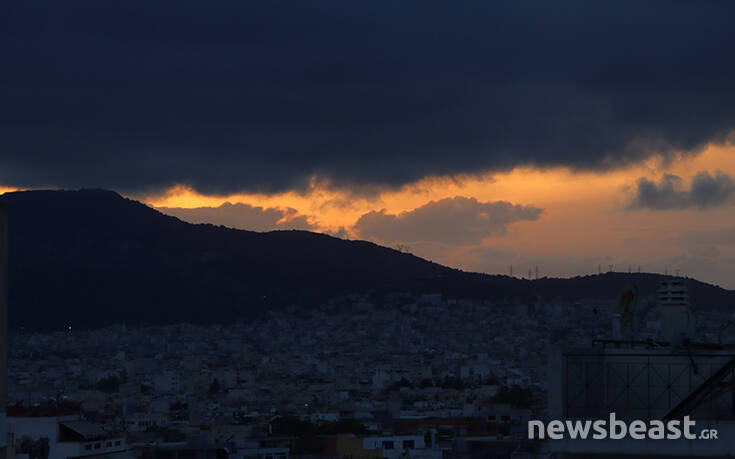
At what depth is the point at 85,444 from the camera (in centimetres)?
5759

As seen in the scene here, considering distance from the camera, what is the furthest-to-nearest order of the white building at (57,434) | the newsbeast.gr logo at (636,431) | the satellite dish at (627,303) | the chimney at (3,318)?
the white building at (57,434)
the satellite dish at (627,303)
the newsbeast.gr logo at (636,431)
the chimney at (3,318)

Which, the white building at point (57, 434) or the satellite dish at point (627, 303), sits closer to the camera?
the satellite dish at point (627, 303)

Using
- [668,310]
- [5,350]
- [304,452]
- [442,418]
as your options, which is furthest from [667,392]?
[442,418]

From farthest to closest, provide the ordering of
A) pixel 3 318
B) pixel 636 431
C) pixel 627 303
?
pixel 627 303 < pixel 636 431 < pixel 3 318

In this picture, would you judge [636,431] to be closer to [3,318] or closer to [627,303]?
[3,318]

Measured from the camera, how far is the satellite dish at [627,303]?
2297 cm

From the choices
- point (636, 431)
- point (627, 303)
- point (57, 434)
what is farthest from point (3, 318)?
point (57, 434)

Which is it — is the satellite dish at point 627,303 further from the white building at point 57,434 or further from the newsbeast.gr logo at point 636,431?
the white building at point 57,434

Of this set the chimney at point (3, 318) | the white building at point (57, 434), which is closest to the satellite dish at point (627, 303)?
the chimney at point (3, 318)

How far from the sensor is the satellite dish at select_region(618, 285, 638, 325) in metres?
23.0

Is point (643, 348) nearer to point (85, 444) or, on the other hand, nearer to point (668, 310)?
point (668, 310)

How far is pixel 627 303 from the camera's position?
2334 cm

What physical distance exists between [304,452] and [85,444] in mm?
50877

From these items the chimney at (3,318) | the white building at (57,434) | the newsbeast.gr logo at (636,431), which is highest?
the chimney at (3,318)
